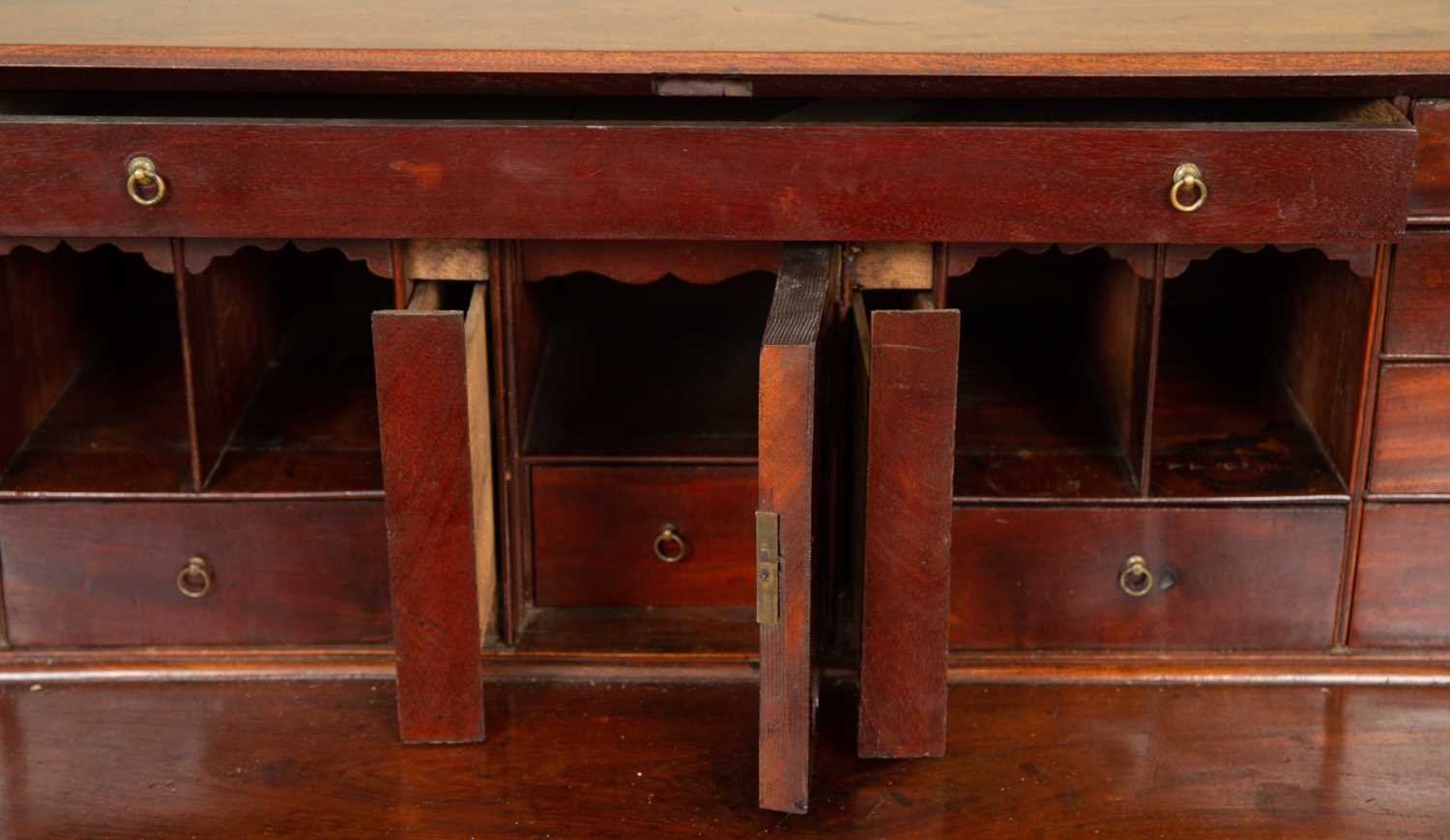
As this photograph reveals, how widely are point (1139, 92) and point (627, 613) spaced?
2.25ft

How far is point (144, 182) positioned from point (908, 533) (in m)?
0.68

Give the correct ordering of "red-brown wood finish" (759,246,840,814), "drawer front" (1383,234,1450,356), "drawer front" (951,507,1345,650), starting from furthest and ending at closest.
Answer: "drawer front" (951,507,1345,650)
"drawer front" (1383,234,1450,356)
"red-brown wood finish" (759,246,840,814)

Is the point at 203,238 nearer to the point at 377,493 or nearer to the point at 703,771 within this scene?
the point at 377,493

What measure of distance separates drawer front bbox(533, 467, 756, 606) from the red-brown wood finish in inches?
9.7

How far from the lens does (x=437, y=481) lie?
149 centimetres

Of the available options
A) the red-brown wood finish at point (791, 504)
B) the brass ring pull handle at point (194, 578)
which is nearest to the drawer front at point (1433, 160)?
the red-brown wood finish at point (791, 504)

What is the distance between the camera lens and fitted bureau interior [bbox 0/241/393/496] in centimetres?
168

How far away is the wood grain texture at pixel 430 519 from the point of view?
4.75ft

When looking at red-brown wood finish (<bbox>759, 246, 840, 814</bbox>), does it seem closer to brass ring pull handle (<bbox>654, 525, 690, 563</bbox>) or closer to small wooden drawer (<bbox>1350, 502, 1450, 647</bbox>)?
brass ring pull handle (<bbox>654, 525, 690, 563</bbox>)

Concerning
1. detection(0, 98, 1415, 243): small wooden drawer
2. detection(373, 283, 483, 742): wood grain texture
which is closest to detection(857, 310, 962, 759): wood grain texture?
detection(0, 98, 1415, 243): small wooden drawer

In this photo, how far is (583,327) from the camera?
6.32ft

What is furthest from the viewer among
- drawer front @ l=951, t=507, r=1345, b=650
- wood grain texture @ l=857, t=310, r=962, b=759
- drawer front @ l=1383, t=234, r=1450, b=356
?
drawer front @ l=951, t=507, r=1345, b=650

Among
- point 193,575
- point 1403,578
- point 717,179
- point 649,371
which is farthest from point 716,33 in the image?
point 1403,578

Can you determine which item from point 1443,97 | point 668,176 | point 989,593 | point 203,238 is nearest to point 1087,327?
point 989,593
